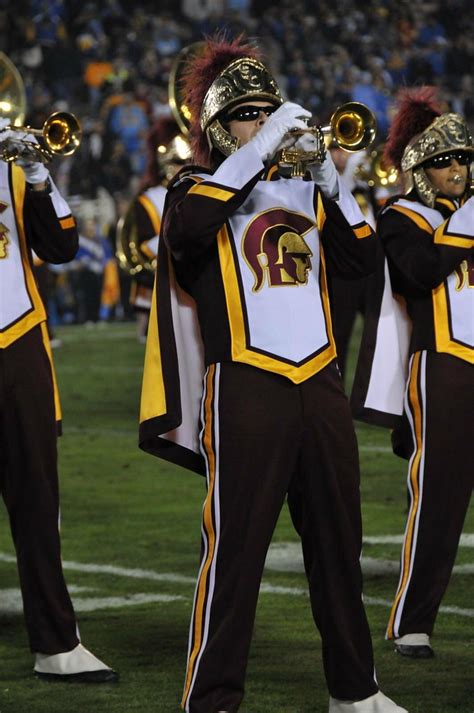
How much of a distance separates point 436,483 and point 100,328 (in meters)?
12.6

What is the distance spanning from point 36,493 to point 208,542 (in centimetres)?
79

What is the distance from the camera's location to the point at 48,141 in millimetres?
4105

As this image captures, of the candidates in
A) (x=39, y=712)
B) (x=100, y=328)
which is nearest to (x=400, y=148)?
(x=39, y=712)

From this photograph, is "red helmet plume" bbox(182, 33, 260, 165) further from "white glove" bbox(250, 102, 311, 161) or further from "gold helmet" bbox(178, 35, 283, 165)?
"white glove" bbox(250, 102, 311, 161)

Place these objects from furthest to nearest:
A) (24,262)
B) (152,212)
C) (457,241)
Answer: (152,212)
(457,241)
(24,262)

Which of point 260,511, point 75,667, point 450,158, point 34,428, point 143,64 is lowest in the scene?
point 75,667

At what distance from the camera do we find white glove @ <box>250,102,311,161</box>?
3.37m

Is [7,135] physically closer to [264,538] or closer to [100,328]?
[264,538]

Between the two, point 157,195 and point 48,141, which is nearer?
point 48,141

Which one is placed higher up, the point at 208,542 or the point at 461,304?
the point at 461,304

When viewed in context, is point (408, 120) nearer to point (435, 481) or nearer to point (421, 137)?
point (421, 137)

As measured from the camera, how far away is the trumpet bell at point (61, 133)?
4.11 metres

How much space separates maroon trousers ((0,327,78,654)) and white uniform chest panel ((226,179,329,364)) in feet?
2.88

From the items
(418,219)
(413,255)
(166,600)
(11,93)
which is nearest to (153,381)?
(413,255)
